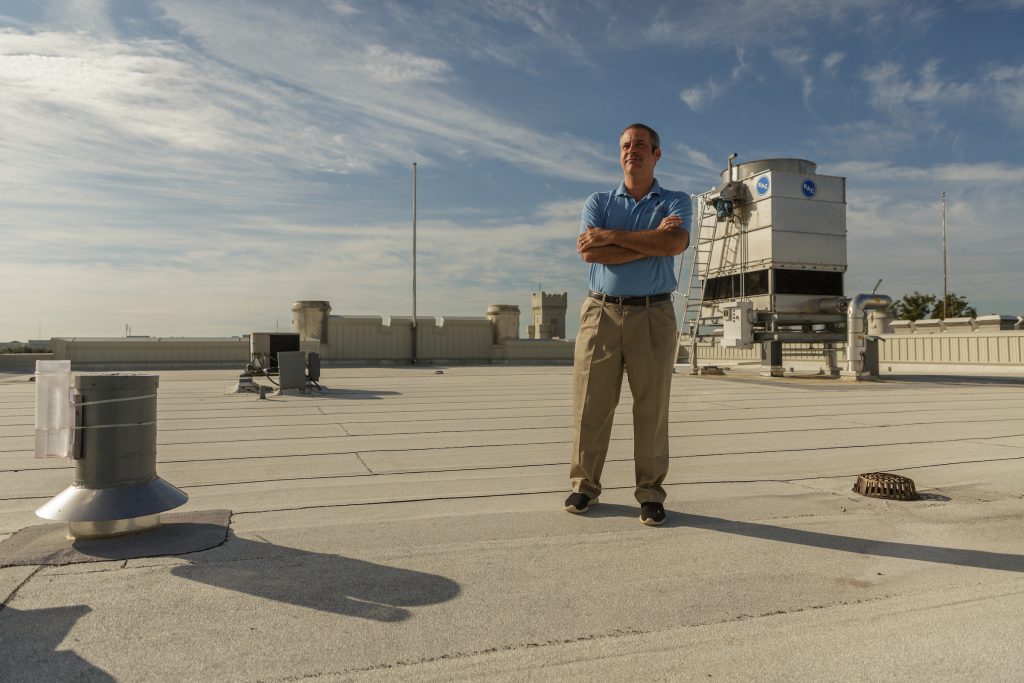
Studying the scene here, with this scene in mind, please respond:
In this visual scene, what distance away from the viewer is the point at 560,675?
69.9 inches

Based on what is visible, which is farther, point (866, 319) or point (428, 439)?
point (866, 319)

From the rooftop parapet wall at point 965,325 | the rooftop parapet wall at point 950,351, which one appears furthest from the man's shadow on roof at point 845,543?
the rooftop parapet wall at point 965,325

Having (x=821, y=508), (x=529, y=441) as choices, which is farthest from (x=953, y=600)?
(x=529, y=441)

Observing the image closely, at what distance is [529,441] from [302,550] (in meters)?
3.40

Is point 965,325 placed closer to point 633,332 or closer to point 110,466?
point 633,332

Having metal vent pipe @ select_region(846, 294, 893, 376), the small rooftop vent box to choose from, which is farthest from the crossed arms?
→ metal vent pipe @ select_region(846, 294, 893, 376)

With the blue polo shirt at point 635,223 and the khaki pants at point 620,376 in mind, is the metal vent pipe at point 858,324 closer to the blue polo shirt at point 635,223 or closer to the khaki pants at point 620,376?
the blue polo shirt at point 635,223

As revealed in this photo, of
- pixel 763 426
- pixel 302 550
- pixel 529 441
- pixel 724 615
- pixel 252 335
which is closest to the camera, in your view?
pixel 724 615

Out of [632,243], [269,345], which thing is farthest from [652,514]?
[269,345]

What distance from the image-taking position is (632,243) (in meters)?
3.38

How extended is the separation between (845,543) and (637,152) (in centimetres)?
216

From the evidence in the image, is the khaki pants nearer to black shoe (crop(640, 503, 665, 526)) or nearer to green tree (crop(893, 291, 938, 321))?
black shoe (crop(640, 503, 665, 526))

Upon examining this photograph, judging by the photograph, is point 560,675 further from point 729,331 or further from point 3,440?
point 729,331

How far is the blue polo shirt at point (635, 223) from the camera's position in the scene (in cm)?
351
